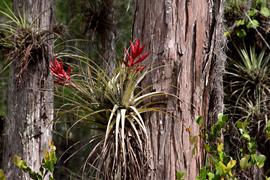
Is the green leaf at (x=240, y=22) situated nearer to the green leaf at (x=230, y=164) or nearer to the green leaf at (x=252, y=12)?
the green leaf at (x=252, y=12)

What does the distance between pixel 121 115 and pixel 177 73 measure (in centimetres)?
33

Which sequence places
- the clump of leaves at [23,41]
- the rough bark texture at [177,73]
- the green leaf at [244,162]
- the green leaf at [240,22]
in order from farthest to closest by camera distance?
the green leaf at [240,22]
the clump of leaves at [23,41]
the rough bark texture at [177,73]
the green leaf at [244,162]

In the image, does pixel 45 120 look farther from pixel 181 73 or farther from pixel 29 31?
pixel 181 73

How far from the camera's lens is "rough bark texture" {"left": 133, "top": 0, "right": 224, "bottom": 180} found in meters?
3.04

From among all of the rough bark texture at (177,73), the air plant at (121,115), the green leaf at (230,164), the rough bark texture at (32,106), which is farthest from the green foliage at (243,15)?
the green leaf at (230,164)

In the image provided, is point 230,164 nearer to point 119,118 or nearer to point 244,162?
point 244,162

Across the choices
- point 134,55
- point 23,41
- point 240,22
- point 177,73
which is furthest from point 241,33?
point 134,55

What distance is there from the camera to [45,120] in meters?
6.07

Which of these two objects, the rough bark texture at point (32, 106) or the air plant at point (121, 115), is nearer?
the air plant at point (121, 115)

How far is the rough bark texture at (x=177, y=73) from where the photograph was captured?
3.04 metres

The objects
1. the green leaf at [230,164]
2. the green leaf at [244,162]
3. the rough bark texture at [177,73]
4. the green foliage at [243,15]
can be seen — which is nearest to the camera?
the green leaf at [230,164]

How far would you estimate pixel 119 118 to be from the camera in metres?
2.95

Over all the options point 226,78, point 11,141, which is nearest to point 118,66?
point 11,141

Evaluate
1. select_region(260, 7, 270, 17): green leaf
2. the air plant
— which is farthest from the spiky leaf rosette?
select_region(260, 7, 270, 17): green leaf
